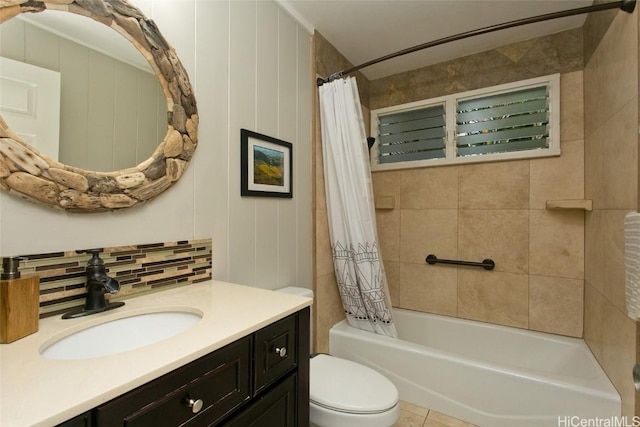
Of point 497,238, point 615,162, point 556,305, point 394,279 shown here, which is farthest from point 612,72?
point 394,279

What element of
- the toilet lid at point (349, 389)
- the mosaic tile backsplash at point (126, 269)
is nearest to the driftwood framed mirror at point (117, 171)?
the mosaic tile backsplash at point (126, 269)

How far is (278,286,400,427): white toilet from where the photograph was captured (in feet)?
4.05

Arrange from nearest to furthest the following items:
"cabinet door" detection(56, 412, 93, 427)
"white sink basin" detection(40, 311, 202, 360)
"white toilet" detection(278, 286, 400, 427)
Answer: "cabinet door" detection(56, 412, 93, 427)
"white sink basin" detection(40, 311, 202, 360)
"white toilet" detection(278, 286, 400, 427)

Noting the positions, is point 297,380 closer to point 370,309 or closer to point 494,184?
point 370,309

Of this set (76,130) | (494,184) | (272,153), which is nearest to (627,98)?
(494,184)

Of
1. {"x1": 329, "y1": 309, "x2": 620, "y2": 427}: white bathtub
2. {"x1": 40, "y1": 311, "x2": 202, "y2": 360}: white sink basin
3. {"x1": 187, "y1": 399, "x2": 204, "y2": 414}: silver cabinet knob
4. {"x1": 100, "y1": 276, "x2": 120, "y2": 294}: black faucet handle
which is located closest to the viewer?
{"x1": 187, "y1": 399, "x2": 204, "y2": 414}: silver cabinet knob

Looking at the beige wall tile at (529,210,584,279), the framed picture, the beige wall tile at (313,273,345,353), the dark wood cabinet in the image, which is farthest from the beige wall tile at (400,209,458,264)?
the dark wood cabinet

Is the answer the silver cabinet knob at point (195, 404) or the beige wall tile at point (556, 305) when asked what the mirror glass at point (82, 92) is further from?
the beige wall tile at point (556, 305)

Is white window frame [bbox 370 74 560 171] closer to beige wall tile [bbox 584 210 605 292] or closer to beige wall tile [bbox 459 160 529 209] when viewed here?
beige wall tile [bbox 459 160 529 209]

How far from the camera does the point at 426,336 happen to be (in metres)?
2.48

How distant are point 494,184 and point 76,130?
249cm

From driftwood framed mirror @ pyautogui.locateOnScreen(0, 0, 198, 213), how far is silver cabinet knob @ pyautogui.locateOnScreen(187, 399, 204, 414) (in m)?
0.70

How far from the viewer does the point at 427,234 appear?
2.54 m

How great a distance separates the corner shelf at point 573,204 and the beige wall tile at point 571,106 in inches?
18.3
